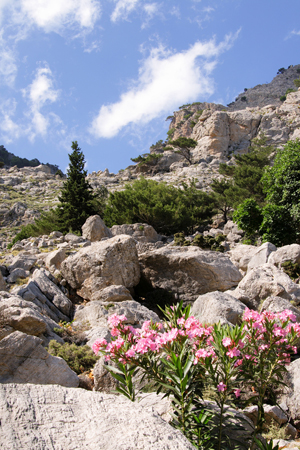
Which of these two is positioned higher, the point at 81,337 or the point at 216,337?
the point at 216,337

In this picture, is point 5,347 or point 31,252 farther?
point 31,252

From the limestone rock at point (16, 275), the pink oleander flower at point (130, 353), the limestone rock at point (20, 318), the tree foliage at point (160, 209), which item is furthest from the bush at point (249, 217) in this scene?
the pink oleander flower at point (130, 353)

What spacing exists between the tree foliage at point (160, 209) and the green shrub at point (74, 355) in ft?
49.1

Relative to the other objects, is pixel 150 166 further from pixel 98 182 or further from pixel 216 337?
pixel 216 337

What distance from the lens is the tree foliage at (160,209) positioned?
20547 millimetres

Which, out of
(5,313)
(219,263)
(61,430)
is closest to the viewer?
(61,430)

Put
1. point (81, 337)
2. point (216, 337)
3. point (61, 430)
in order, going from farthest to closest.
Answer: point (81, 337) → point (216, 337) → point (61, 430)

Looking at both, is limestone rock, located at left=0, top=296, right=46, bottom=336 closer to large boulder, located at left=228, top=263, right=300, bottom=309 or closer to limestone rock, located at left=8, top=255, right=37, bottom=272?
limestone rock, located at left=8, top=255, right=37, bottom=272

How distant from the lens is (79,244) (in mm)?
14430

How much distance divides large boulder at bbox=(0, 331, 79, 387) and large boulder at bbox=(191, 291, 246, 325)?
10.0 ft

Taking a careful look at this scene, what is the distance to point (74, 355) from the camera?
18.0 feet

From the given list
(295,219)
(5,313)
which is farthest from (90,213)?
(5,313)

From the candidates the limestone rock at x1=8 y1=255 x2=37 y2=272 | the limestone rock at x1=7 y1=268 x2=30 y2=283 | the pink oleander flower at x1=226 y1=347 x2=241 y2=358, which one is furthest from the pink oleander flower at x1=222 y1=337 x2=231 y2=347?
the limestone rock at x1=8 y1=255 x2=37 y2=272

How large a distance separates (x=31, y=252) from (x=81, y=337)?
852 cm
